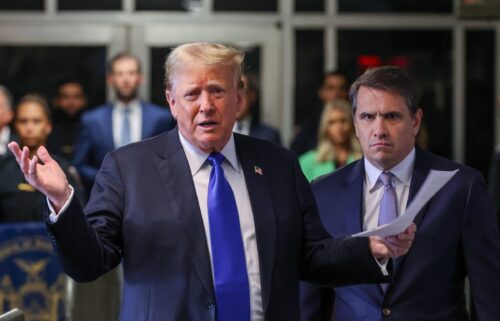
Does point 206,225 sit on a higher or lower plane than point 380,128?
lower

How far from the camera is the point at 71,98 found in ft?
32.6

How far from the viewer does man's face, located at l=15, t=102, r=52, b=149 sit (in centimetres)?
806

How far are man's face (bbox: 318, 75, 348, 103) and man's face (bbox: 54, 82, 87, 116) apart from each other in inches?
81.0

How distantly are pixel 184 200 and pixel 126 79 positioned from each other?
538 centimetres

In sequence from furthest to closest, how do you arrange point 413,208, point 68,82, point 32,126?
point 68,82, point 32,126, point 413,208

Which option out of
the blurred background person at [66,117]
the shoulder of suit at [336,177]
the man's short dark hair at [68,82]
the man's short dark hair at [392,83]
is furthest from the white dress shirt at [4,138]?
the man's short dark hair at [392,83]

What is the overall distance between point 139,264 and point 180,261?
14cm

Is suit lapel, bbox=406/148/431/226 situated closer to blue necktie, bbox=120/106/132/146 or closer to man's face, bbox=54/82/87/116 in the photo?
blue necktie, bbox=120/106/132/146

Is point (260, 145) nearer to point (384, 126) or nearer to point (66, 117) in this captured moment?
point (384, 126)

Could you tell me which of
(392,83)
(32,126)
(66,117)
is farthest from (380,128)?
(66,117)

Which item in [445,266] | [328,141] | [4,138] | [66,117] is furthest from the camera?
[66,117]

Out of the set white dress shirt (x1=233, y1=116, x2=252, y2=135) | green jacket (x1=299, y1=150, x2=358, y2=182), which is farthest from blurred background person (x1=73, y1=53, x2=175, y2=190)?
green jacket (x1=299, y1=150, x2=358, y2=182)

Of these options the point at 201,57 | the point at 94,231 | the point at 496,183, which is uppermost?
the point at 201,57

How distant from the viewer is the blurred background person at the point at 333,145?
815cm
